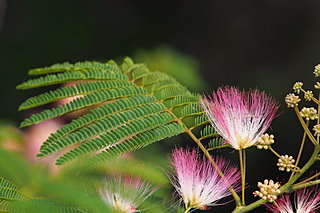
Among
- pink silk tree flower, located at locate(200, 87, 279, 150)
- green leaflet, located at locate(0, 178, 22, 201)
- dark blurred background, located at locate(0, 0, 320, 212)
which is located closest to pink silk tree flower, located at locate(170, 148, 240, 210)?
pink silk tree flower, located at locate(200, 87, 279, 150)

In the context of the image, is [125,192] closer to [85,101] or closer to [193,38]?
[85,101]

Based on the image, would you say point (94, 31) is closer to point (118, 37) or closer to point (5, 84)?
point (118, 37)

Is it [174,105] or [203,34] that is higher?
[203,34]

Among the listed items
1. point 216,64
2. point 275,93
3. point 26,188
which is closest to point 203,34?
point 216,64

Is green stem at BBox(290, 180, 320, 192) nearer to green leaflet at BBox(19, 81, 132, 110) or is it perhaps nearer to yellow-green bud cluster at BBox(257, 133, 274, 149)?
yellow-green bud cluster at BBox(257, 133, 274, 149)

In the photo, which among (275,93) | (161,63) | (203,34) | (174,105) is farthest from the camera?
(203,34)

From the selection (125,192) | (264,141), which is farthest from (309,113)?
(125,192)
